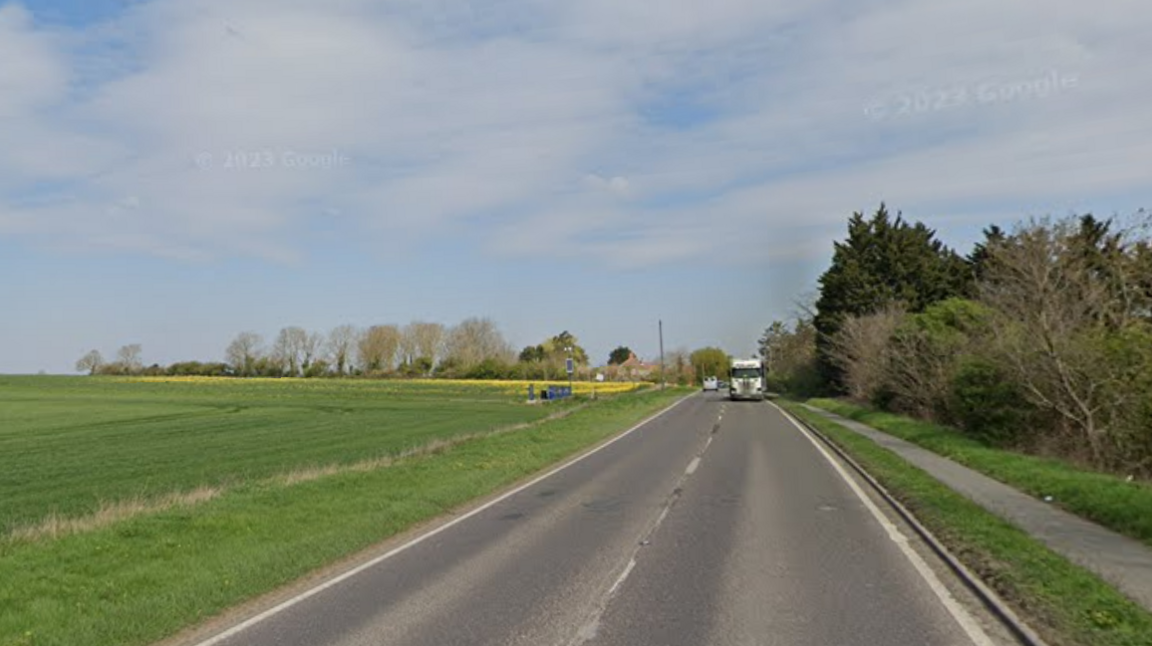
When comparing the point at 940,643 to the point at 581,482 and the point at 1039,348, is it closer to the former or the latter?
the point at 581,482

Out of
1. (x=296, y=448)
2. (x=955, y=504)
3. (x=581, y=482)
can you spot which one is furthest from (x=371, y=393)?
(x=955, y=504)

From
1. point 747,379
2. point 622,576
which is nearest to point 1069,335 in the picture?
point 622,576

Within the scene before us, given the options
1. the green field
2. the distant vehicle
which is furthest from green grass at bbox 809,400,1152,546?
the distant vehicle

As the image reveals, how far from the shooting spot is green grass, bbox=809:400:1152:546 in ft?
37.9

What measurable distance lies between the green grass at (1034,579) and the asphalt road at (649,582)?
0.53 metres

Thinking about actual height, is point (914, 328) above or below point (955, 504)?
above

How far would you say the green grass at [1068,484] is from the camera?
37.9ft

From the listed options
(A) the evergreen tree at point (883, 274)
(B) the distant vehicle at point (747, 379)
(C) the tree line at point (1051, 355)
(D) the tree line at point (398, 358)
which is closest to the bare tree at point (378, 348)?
(D) the tree line at point (398, 358)

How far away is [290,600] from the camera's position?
8.38 m

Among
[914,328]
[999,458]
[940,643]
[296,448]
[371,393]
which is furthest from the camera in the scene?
[371,393]

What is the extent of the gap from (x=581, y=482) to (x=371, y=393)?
3225 inches

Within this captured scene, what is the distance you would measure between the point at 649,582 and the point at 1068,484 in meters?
9.45

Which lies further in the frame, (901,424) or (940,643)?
(901,424)

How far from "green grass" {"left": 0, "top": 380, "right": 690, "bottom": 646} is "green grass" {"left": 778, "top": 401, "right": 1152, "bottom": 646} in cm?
730
